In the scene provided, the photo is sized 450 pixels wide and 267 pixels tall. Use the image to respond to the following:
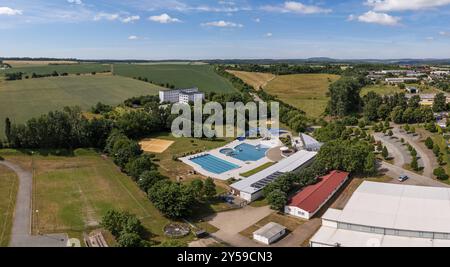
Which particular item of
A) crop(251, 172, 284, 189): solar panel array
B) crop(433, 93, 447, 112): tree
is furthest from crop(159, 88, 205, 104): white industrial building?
crop(433, 93, 447, 112): tree

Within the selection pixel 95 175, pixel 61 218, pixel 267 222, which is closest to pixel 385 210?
pixel 267 222

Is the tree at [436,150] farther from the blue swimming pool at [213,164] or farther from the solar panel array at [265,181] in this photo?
the blue swimming pool at [213,164]

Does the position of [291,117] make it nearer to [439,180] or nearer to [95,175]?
[439,180]

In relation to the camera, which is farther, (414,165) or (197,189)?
(414,165)

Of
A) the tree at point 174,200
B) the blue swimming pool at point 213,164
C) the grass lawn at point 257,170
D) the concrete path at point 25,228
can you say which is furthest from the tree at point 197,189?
the concrete path at point 25,228

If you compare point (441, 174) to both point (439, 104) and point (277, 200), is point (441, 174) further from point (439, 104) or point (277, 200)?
point (439, 104)

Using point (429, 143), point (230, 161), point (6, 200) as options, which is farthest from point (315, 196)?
point (6, 200)
